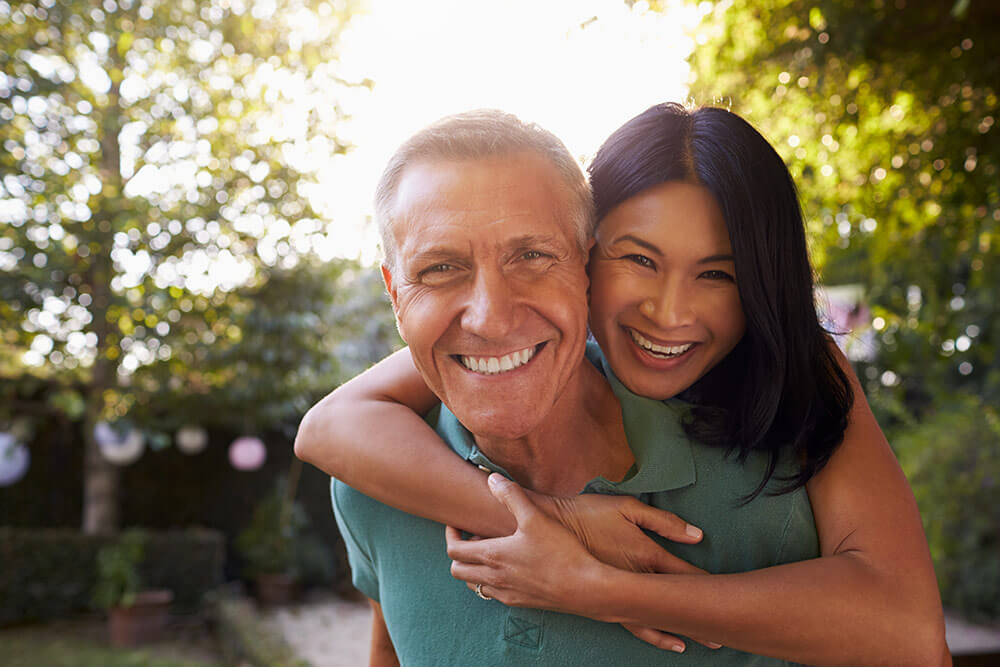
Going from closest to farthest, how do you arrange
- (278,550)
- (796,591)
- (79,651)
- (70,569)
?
(796,591) → (79,651) → (70,569) → (278,550)

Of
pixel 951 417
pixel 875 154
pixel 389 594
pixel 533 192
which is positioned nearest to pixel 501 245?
pixel 533 192

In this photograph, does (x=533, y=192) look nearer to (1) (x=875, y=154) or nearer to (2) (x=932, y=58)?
(2) (x=932, y=58)

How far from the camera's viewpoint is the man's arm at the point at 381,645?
186 cm

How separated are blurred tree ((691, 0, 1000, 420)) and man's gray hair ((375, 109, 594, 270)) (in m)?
2.47

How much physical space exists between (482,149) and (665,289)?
0.41 m

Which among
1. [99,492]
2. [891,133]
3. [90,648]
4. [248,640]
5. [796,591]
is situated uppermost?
[891,133]

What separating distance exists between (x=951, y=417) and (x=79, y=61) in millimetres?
10110

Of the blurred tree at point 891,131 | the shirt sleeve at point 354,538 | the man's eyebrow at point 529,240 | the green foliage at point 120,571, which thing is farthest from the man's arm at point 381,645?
the green foliage at point 120,571

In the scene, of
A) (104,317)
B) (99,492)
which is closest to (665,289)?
(104,317)

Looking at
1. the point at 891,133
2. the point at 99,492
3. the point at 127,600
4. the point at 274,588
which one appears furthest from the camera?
the point at 274,588

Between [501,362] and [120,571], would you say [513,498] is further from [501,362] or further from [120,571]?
[120,571]

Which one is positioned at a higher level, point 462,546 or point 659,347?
point 659,347

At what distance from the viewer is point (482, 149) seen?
1355mm

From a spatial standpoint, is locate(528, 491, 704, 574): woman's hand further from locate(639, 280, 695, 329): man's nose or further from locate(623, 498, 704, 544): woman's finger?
locate(639, 280, 695, 329): man's nose
